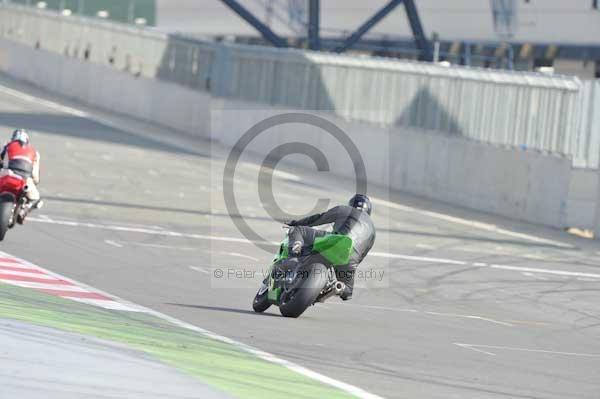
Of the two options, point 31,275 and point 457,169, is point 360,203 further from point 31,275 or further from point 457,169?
point 457,169

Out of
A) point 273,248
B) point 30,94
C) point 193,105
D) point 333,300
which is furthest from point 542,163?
point 30,94

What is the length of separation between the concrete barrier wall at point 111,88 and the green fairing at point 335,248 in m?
29.3

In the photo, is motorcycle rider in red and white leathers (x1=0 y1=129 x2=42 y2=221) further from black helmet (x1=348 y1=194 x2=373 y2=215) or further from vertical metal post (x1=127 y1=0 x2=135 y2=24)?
vertical metal post (x1=127 y1=0 x2=135 y2=24)

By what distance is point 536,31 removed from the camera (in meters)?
47.8

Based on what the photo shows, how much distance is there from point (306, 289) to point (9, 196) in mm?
7104

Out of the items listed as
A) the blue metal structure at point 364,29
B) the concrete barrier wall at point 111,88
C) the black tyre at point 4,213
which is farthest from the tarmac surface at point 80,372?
the blue metal structure at point 364,29

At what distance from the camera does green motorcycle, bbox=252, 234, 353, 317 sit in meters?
13.7

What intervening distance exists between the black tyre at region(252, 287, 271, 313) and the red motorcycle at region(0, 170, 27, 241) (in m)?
5.80

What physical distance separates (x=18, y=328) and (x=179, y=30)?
64212 mm

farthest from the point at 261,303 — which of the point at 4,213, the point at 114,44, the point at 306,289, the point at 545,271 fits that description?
the point at 114,44

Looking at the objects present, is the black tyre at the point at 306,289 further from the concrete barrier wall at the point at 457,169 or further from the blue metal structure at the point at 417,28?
the blue metal structure at the point at 417,28

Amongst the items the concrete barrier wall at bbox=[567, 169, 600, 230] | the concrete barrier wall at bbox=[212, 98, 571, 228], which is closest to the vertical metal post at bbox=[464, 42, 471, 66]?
the concrete barrier wall at bbox=[212, 98, 571, 228]

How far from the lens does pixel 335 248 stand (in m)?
13.9

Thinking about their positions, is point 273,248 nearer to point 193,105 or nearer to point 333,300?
point 333,300
